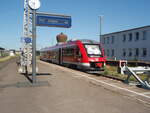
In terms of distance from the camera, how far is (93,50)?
16938 mm

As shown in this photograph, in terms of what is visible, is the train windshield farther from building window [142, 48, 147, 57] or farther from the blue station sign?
building window [142, 48, 147, 57]

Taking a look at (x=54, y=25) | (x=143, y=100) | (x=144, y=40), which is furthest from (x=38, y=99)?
(x=144, y=40)

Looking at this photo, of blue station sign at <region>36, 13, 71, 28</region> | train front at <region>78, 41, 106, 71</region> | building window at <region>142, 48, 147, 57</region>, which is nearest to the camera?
blue station sign at <region>36, 13, 71, 28</region>

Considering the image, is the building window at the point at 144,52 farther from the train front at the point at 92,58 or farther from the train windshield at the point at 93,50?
the train front at the point at 92,58

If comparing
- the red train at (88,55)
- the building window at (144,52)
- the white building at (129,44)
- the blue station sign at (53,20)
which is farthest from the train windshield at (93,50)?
the building window at (144,52)

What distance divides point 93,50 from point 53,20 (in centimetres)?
705

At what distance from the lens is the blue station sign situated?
410 inches

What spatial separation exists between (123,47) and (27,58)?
78.0 feet

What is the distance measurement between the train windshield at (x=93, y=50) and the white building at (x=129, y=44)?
15.6 m

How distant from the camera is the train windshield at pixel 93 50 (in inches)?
650

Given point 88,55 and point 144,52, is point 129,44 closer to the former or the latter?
point 144,52

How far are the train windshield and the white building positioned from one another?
15.6 meters

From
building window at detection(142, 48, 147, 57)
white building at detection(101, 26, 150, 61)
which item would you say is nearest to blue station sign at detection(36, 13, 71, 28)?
white building at detection(101, 26, 150, 61)

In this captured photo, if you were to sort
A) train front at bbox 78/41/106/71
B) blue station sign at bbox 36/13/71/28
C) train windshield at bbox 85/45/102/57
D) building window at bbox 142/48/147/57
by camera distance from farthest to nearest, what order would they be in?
building window at bbox 142/48/147/57
train windshield at bbox 85/45/102/57
train front at bbox 78/41/106/71
blue station sign at bbox 36/13/71/28
